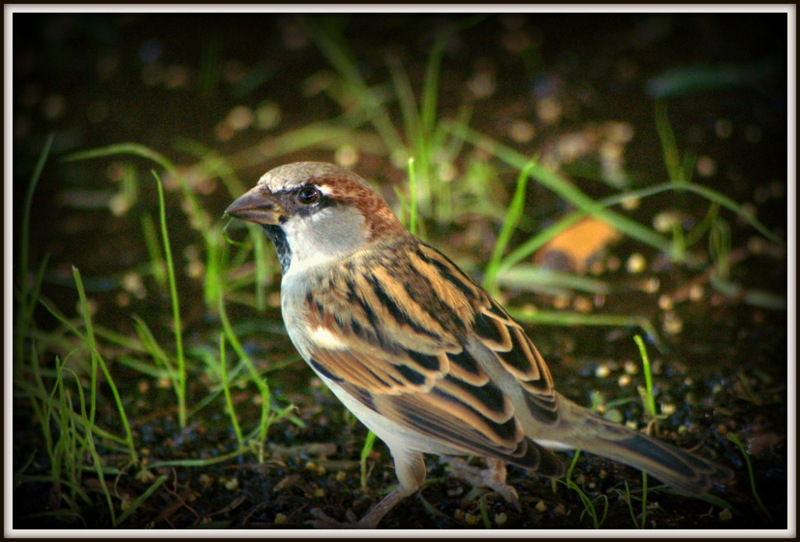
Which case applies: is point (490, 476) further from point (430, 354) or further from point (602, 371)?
point (602, 371)

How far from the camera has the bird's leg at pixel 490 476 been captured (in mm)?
2914

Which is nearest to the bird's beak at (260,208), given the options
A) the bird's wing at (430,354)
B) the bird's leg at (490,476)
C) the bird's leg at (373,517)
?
the bird's wing at (430,354)

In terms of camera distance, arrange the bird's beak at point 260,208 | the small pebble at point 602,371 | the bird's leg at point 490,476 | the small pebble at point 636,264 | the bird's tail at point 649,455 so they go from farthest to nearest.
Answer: the small pebble at point 636,264
the small pebble at point 602,371
the bird's leg at point 490,476
the bird's beak at point 260,208
the bird's tail at point 649,455

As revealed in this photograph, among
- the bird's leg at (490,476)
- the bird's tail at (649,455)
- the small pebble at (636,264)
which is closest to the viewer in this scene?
the bird's tail at (649,455)

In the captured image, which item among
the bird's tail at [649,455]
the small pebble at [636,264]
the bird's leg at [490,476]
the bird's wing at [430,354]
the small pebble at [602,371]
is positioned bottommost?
the bird's leg at [490,476]

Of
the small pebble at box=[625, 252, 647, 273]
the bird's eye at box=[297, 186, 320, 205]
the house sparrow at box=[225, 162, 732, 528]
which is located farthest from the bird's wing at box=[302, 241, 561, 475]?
the small pebble at box=[625, 252, 647, 273]

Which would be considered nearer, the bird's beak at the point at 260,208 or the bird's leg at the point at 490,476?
the bird's beak at the point at 260,208

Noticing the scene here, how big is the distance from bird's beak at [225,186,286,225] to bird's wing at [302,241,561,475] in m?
0.27

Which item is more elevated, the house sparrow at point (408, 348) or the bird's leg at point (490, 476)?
the house sparrow at point (408, 348)

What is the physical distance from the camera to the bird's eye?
277cm

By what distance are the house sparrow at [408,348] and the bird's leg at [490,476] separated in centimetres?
1

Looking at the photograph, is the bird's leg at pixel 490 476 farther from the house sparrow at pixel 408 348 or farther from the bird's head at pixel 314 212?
the bird's head at pixel 314 212

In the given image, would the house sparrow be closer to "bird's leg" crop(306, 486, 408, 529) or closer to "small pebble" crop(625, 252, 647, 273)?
"bird's leg" crop(306, 486, 408, 529)

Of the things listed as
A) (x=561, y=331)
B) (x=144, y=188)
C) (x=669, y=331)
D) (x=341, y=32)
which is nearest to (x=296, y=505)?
(x=561, y=331)
